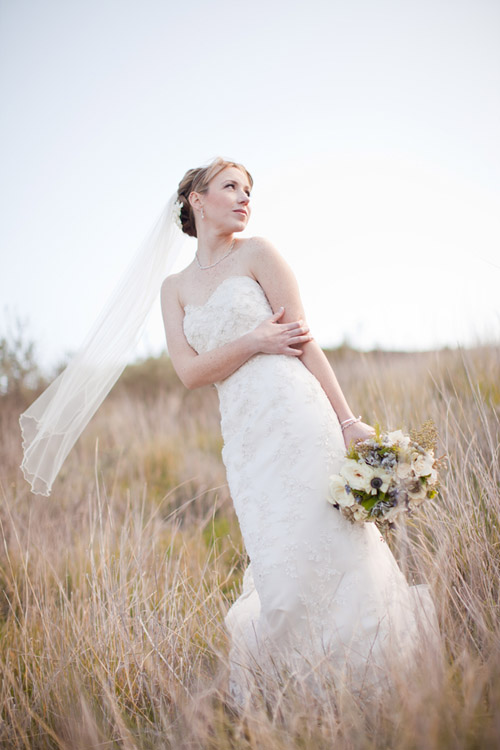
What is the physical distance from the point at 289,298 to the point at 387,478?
3.77 ft

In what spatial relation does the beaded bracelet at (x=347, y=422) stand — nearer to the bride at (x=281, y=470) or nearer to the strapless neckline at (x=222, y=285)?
the bride at (x=281, y=470)

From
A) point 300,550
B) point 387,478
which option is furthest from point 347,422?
point 300,550

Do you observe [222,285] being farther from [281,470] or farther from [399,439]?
[399,439]

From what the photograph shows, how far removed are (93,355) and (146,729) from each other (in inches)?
91.3

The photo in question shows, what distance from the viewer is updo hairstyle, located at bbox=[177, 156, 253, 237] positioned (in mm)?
3254

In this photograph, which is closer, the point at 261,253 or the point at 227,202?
the point at 261,253

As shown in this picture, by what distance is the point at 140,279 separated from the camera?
3.74 metres

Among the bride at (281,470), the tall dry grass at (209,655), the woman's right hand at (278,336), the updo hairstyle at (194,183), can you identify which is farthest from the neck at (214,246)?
the tall dry grass at (209,655)

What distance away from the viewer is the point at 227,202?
→ 10.4 ft

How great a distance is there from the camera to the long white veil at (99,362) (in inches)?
138

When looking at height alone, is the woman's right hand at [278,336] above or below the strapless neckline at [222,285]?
below

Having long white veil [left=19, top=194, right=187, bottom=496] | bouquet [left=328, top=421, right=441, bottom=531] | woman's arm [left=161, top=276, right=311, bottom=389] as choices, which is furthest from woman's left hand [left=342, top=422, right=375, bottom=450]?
long white veil [left=19, top=194, right=187, bottom=496]

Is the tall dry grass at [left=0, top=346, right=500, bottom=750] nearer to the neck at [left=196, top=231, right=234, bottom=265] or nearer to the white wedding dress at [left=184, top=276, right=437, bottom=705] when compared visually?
the white wedding dress at [left=184, top=276, right=437, bottom=705]

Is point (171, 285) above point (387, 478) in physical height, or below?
above
